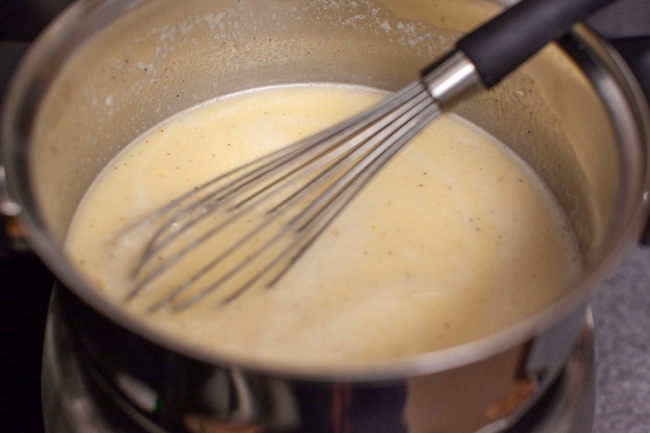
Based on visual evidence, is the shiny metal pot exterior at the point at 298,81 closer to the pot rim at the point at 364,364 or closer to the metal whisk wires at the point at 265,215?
the pot rim at the point at 364,364

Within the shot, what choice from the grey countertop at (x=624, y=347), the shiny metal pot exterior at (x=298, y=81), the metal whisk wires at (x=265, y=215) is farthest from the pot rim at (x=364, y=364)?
the grey countertop at (x=624, y=347)

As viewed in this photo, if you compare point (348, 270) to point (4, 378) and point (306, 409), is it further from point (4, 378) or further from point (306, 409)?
point (4, 378)

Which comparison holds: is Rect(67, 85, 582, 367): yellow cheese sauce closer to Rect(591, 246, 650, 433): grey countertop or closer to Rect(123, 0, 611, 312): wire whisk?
Rect(123, 0, 611, 312): wire whisk

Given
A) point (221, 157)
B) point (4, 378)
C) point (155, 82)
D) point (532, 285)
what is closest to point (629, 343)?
point (532, 285)

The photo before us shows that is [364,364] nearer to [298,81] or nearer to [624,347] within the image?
[298,81]

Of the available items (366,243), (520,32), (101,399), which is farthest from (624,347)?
(101,399)
